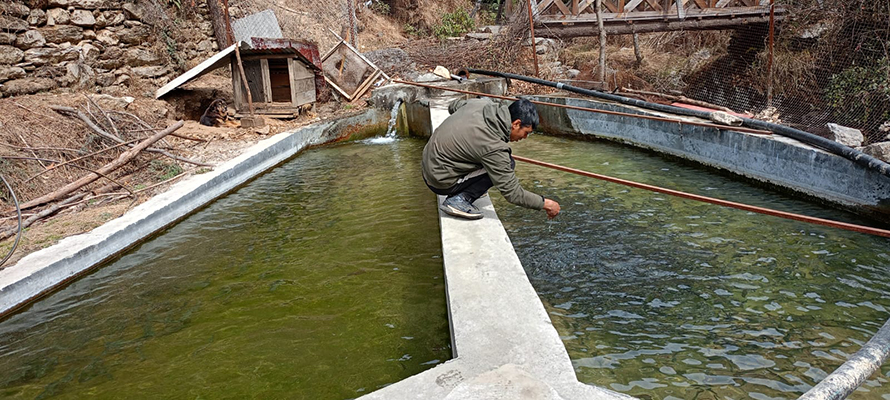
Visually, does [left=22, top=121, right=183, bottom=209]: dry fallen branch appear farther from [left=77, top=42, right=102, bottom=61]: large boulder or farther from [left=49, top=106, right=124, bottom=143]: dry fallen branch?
[left=77, top=42, right=102, bottom=61]: large boulder

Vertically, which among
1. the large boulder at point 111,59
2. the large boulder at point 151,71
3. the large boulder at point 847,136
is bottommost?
the large boulder at point 847,136

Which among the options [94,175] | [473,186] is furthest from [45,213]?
[473,186]

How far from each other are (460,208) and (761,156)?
435 centimetres

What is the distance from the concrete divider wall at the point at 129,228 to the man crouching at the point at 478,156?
308 centimetres

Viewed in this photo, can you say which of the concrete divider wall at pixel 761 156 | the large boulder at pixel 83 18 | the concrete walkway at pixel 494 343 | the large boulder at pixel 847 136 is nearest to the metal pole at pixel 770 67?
the concrete divider wall at pixel 761 156

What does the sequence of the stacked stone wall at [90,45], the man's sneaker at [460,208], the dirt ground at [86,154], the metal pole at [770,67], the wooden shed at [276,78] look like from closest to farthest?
the man's sneaker at [460,208], the dirt ground at [86,154], the stacked stone wall at [90,45], the metal pole at [770,67], the wooden shed at [276,78]

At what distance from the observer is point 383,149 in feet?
31.2

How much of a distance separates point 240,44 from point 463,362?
858 cm

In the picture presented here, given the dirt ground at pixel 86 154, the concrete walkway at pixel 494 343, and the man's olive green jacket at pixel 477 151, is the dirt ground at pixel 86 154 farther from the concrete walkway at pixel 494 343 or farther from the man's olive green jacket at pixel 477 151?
the concrete walkway at pixel 494 343

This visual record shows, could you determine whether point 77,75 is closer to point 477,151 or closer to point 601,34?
point 477,151

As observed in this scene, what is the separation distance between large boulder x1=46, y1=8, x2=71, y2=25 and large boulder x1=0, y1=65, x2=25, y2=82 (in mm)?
1076

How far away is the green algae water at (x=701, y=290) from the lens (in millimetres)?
3090

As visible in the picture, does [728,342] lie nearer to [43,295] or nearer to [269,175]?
[43,295]

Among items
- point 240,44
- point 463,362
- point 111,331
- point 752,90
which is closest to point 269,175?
point 240,44
